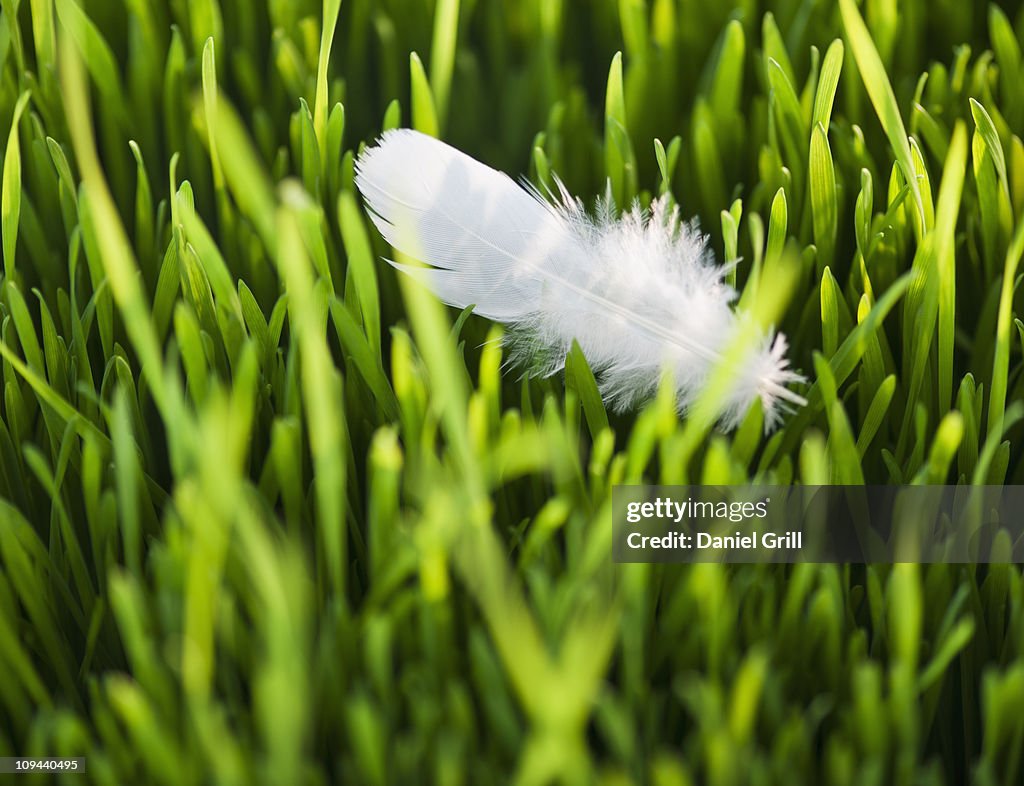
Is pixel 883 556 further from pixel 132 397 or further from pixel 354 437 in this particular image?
pixel 132 397

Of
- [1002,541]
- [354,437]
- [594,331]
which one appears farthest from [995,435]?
[354,437]

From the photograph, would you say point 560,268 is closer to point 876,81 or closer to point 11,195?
point 876,81

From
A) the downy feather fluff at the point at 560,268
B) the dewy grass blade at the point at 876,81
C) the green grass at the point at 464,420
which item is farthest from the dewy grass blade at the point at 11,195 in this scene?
the dewy grass blade at the point at 876,81

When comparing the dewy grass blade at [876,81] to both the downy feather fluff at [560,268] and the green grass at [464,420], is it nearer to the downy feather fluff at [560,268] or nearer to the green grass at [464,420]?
the green grass at [464,420]

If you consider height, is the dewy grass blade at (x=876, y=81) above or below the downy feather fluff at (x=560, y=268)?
above

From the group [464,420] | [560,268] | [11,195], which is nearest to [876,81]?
[560,268]

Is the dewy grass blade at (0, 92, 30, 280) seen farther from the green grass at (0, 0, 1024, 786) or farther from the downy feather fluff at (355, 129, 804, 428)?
the downy feather fluff at (355, 129, 804, 428)

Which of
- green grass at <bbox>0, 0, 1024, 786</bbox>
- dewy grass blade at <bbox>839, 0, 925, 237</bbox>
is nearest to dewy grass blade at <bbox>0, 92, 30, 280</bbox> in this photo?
green grass at <bbox>0, 0, 1024, 786</bbox>
